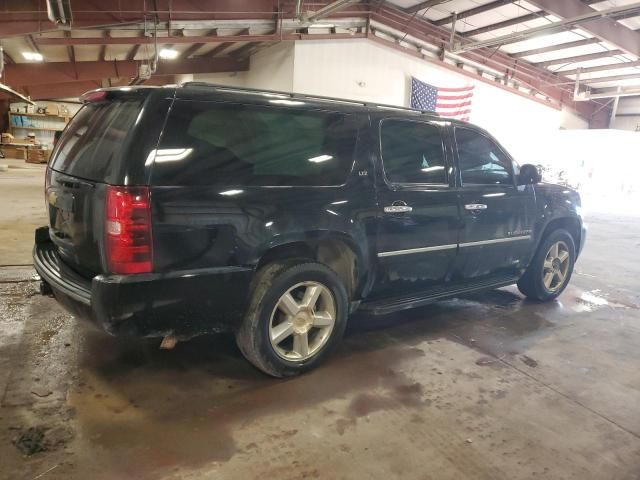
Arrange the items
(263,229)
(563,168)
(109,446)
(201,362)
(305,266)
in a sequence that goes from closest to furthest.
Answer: (109,446) → (263,229) → (305,266) → (201,362) → (563,168)

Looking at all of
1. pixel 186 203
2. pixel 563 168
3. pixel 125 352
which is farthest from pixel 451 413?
pixel 563 168

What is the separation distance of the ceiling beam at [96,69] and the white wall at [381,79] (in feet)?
11.4

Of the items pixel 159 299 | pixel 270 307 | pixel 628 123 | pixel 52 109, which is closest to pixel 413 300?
pixel 270 307

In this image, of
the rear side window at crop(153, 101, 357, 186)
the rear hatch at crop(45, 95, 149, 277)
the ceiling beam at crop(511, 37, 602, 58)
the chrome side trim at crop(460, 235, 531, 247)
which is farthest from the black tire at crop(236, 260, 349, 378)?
the ceiling beam at crop(511, 37, 602, 58)

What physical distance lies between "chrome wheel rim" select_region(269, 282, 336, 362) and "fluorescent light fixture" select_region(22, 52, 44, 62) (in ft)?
42.8

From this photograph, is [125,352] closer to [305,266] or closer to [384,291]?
[305,266]

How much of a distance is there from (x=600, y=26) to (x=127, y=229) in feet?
40.5

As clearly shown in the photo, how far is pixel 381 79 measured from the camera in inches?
512

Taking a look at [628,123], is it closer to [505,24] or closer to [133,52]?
[505,24]

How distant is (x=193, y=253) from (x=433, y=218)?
190 cm

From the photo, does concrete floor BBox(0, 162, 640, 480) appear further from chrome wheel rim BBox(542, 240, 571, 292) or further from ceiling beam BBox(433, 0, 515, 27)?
ceiling beam BBox(433, 0, 515, 27)

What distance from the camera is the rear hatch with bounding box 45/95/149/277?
2445 millimetres

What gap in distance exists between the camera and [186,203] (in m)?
2.46

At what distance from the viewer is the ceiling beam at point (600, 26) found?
9750mm
